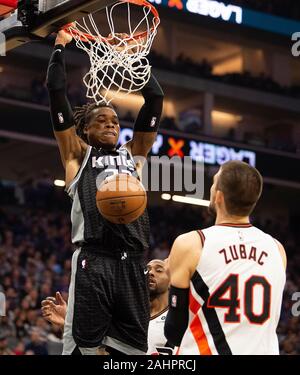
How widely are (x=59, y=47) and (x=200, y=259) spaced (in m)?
2.24

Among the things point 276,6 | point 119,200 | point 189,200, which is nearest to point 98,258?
point 119,200

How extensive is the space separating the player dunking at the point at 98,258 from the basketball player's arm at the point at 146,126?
0.24 m

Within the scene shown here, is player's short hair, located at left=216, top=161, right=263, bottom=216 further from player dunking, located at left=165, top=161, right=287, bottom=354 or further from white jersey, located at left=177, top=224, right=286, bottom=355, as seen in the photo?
white jersey, located at left=177, top=224, right=286, bottom=355

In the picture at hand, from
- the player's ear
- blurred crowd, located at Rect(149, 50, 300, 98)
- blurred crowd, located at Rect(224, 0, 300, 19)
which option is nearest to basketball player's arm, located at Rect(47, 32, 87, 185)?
the player's ear

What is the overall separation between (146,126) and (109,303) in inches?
50.7

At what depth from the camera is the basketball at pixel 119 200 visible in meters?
4.76

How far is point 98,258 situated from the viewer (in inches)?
195

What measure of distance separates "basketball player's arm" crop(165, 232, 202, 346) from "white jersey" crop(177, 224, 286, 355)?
3 cm

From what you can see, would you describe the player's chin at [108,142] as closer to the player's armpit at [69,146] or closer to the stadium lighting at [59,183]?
the player's armpit at [69,146]

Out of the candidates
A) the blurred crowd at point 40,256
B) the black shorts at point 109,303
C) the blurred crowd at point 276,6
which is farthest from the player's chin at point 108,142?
the blurred crowd at point 276,6

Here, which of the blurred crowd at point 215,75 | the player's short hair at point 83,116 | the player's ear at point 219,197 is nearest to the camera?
the player's ear at point 219,197

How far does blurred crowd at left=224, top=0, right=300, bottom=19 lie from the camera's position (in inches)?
967

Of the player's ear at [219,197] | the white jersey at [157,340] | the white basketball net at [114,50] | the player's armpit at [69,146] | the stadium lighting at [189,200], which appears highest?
the stadium lighting at [189,200]

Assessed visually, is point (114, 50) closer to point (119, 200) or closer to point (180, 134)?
point (119, 200)
